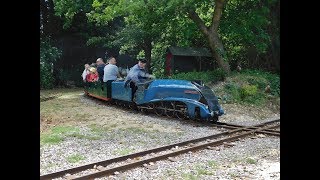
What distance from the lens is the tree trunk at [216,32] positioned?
1360 cm

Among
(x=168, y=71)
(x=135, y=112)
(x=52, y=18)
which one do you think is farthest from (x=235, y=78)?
(x=52, y=18)

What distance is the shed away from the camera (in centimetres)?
1534

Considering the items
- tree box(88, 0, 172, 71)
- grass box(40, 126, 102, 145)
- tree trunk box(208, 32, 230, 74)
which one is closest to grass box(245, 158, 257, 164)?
grass box(40, 126, 102, 145)

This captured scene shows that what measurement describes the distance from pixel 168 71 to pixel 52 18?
25.9 ft

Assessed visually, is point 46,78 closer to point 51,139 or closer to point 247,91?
point 247,91

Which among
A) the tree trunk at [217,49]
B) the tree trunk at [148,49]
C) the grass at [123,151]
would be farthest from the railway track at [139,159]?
the tree trunk at [148,49]

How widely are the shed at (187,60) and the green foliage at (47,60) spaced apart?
253 inches

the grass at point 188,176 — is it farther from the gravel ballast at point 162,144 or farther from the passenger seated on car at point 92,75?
the passenger seated on car at point 92,75

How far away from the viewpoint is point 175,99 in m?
7.88

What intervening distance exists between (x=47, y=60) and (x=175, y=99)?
12.4 meters

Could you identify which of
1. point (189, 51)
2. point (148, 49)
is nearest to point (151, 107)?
point (189, 51)

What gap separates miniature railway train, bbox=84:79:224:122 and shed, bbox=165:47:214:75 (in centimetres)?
565

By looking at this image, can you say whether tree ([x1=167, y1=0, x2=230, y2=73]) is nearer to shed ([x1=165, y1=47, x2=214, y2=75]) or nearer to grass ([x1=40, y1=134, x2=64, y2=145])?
shed ([x1=165, y1=47, x2=214, y2=75])
